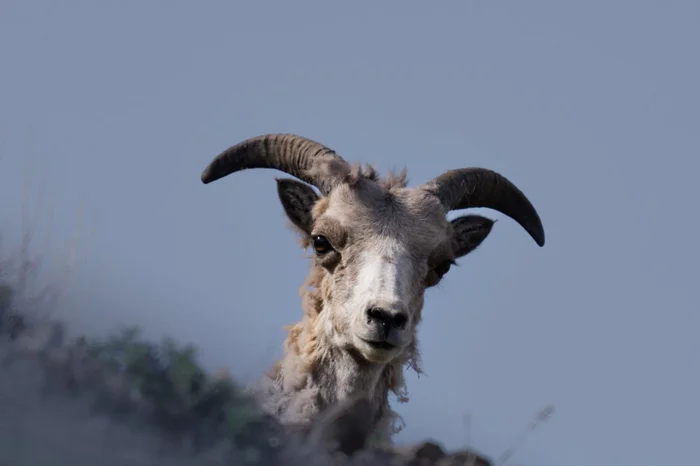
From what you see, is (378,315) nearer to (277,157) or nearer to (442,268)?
(442,268)

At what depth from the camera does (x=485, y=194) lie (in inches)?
498

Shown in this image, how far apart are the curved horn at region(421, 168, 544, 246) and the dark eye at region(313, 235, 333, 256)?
1397 millimetres

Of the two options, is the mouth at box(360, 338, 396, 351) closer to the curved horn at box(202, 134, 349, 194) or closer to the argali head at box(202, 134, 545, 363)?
the argali head at box(202, 134, 545, 363)

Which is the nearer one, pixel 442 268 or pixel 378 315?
pixel 378 315

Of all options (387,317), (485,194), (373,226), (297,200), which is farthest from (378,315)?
(485,194)

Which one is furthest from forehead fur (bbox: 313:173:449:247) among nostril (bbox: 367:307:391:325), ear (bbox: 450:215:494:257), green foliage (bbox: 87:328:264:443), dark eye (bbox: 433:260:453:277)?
green foliage (bbox: 87:328:264:443)

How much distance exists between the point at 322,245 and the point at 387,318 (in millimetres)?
1668

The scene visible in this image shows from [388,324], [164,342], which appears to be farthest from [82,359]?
[388,324]

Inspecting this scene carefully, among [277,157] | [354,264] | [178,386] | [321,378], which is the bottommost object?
[178,386]

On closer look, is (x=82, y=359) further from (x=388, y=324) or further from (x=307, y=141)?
(x=307, y=141)

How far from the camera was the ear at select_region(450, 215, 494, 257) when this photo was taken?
1226 cm

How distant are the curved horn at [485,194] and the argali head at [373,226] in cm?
1

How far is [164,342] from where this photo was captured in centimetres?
450

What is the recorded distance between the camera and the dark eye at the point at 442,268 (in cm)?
1102
